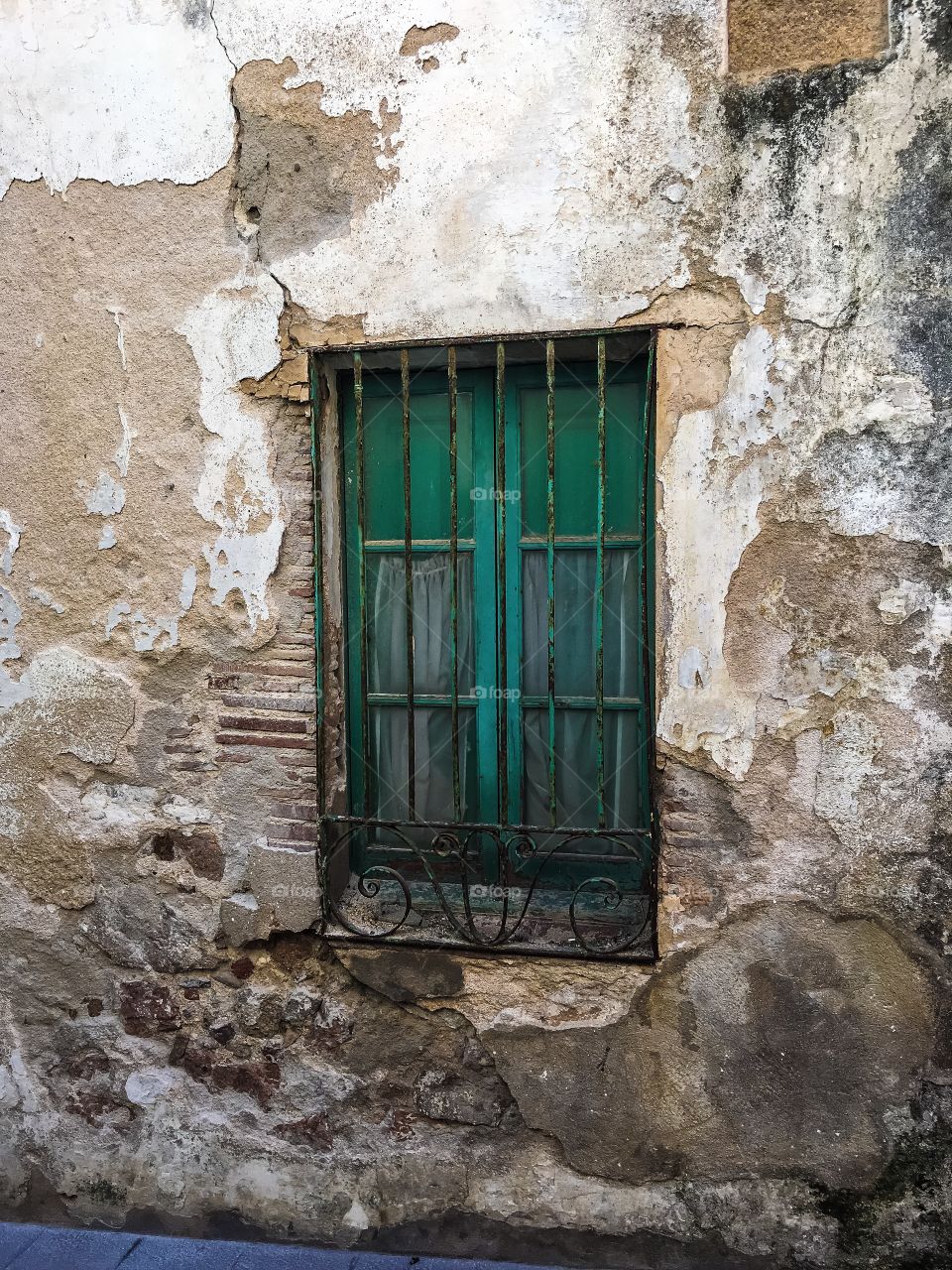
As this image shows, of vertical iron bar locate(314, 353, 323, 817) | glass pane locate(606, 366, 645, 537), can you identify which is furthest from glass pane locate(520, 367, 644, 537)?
vertical iron bar locate(314, 353, 323, 817)

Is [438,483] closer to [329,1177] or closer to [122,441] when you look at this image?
[122,441]

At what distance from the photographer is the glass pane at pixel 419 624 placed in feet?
8.61

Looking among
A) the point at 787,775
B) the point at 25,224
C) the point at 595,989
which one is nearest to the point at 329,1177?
the point at 595,989

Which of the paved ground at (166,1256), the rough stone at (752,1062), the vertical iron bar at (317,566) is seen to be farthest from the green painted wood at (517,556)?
the paved ground at (166,1256)

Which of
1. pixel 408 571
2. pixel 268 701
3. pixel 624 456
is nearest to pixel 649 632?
pixel 624 456

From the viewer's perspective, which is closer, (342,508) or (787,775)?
(787,775)

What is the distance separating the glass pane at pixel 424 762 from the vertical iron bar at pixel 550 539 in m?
0.26

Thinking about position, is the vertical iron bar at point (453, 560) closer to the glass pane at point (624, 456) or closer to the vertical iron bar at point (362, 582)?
the vertical iron bar at point (362, 582)

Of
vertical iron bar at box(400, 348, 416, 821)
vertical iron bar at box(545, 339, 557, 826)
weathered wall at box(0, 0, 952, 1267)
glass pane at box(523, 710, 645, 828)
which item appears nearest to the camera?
weathered wall at box(0, 0, 952, 1267)

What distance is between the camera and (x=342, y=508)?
264 centimetres

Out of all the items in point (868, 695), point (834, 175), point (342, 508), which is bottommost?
point (868, 695)

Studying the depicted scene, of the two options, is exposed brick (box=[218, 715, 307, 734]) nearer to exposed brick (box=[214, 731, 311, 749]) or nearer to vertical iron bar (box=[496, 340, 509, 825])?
exposed brick (box=[214, 731, 311, 749])

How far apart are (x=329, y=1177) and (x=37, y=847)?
1268 millimetres

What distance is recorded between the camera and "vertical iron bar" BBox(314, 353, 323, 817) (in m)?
2.46
